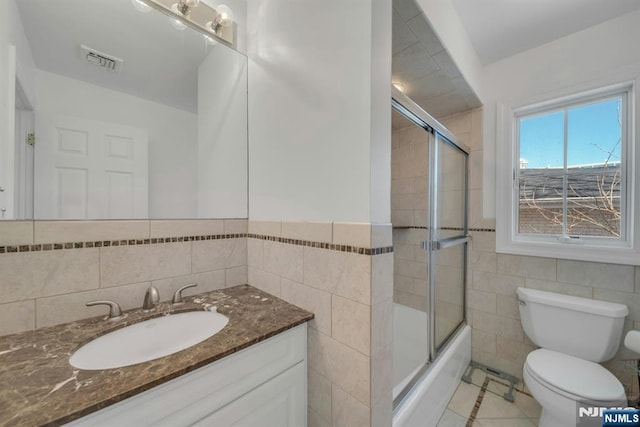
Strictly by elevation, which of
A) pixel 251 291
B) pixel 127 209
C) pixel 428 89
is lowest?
pixel 251 291

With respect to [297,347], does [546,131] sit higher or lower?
higher

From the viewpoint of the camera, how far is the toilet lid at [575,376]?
1096mm

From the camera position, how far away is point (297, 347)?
0.97 meters

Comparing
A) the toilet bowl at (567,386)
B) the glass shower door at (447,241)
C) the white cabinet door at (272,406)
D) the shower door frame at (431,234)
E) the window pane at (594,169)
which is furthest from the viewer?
the glass shower door at (447,241)

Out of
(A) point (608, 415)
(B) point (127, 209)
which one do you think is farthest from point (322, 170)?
(A) point (608, 415)

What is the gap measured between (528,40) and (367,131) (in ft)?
5.55

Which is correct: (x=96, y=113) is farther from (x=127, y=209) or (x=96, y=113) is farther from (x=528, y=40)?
(x=528, y=40)

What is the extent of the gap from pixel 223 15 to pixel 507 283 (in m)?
2.51

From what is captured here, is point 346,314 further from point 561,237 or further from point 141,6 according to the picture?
point 561,237

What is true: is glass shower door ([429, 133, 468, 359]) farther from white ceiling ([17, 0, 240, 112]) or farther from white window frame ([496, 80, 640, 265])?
white ceiling ([17, 0, 240, 112])


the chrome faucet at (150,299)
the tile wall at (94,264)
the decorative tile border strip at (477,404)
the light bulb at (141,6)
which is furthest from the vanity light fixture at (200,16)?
the decorative tile border strip at (477,404)

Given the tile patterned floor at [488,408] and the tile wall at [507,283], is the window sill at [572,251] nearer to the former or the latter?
the tile wall at [507,283]

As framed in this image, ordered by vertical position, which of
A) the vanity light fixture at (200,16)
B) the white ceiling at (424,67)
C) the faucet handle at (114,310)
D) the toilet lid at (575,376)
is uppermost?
the vanity light fixture at (200,16)

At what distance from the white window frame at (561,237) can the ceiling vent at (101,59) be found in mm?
2368
